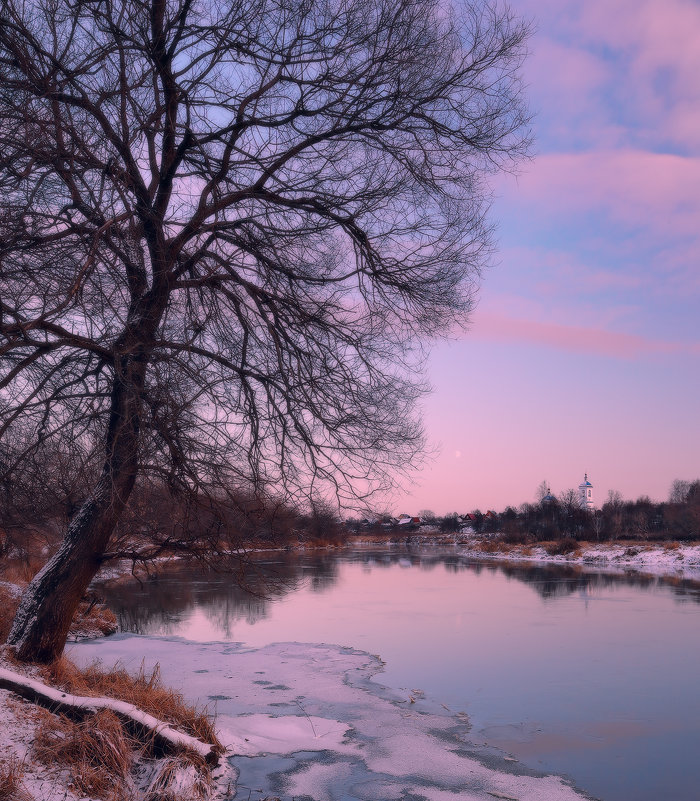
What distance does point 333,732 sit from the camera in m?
7.72

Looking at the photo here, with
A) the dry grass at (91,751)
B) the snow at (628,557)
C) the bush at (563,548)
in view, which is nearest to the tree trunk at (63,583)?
the dry grass at (91,751)

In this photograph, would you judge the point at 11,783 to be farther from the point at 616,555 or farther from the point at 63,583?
the point at 616,555

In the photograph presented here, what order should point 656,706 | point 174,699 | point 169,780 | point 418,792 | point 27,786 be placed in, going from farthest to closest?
1. point 656,706
2. point 174,699
3. point 418,792
4. point 169,780
5. point 27,786

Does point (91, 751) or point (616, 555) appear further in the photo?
point (616, 555)

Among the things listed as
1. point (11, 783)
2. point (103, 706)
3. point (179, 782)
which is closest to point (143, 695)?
point (103, 706)

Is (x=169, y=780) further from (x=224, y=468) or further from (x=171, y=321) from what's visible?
(x=171, y=321)

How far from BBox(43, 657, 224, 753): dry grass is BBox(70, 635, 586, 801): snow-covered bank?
375 millimetres

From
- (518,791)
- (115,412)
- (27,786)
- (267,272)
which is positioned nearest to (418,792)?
(518,791)

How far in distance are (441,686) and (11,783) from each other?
23.7 ft

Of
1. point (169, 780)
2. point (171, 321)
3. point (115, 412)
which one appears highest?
point (171, 321)

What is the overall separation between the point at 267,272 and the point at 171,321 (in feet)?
4.34

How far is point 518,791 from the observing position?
6.39 m

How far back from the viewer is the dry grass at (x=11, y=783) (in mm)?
4344

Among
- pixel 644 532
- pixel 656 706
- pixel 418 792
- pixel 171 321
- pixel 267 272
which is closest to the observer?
pixel 418 792
